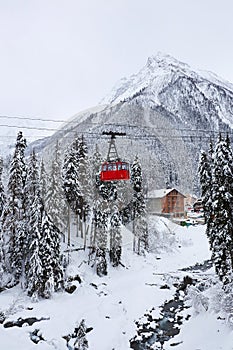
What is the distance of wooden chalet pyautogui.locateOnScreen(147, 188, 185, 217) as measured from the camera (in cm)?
7219

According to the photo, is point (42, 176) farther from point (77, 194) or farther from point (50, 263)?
point (50, 263)

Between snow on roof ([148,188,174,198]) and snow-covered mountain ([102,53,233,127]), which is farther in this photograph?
snow-covered mountain ([102,53,233,127])

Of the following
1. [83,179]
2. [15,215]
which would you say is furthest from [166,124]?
[15,215]

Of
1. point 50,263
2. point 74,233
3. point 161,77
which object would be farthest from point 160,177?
point 161,77

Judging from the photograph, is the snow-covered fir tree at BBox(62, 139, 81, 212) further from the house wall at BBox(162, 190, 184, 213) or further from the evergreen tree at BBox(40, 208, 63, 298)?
the house wall at BBox(162, 190, 184, 213)

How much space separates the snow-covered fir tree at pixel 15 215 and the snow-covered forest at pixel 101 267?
0.36 ft

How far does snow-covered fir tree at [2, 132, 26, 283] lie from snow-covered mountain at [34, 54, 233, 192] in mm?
20053

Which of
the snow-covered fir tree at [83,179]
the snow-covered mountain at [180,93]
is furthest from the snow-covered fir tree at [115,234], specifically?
the snow-covered mountain at [180,93]

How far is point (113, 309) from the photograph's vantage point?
3130 cm

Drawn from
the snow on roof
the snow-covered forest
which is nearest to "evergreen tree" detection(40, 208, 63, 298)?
the snow-covered forest

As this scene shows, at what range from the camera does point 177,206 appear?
75.2 meters

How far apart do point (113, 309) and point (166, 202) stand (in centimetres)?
4356

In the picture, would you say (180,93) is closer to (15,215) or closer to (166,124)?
(166,124)

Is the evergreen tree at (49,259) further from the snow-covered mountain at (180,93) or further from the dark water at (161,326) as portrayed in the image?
the snow-covered mountain at (180,93)
